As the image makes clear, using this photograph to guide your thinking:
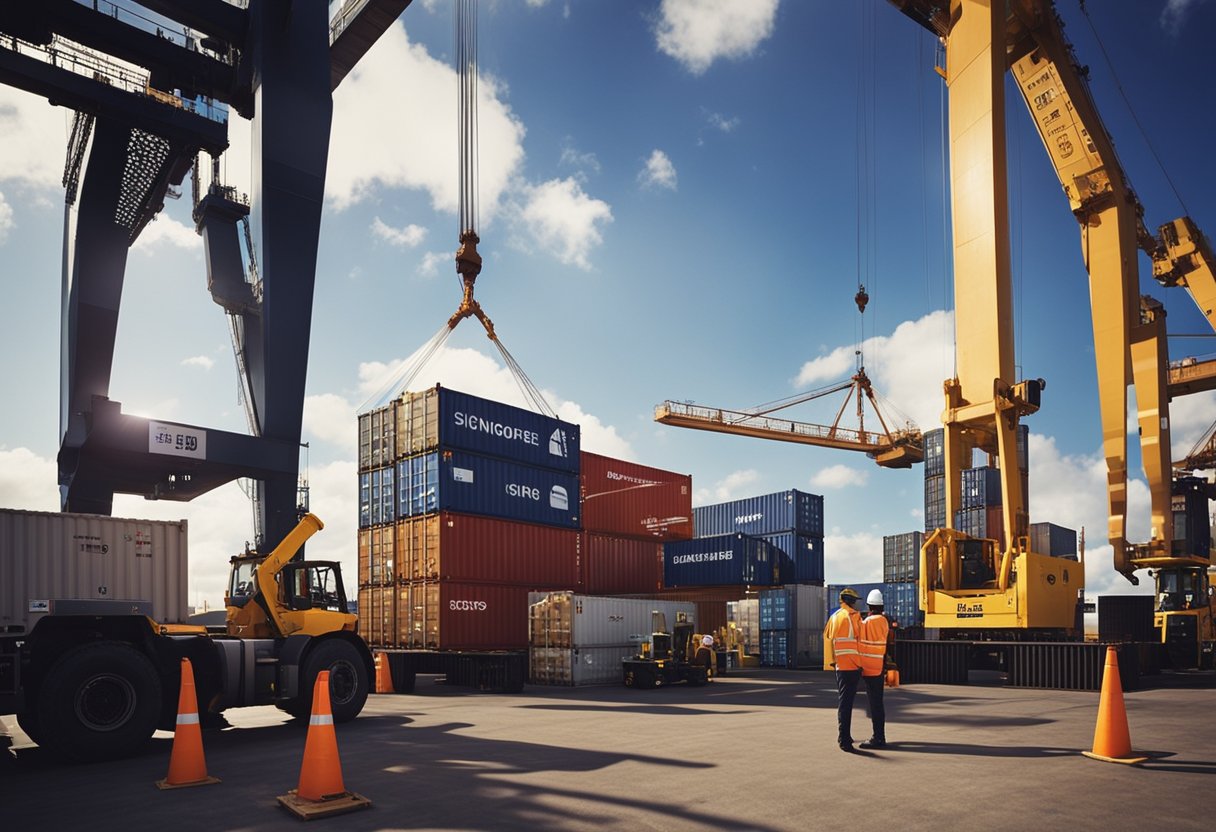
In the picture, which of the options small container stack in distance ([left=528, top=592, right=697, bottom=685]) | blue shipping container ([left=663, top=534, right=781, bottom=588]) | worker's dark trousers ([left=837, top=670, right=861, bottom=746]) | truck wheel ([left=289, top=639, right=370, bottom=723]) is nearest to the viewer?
worker's dark trousers ([left=837, top=670, right=861, bottom=746])

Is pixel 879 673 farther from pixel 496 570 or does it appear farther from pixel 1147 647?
pixel 1147 647

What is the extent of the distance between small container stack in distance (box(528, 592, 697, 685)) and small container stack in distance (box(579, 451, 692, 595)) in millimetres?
3689

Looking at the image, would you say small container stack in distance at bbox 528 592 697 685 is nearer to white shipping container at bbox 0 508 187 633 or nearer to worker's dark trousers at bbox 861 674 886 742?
white shipping container at bbox 0 508 187 633

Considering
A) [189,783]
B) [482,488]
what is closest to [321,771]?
[189,783]

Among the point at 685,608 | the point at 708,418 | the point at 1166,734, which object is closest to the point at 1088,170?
the point at 685,608

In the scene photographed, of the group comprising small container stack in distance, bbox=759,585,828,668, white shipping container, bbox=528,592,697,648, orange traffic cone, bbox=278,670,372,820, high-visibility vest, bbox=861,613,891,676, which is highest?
high-visibility vest, bbox=861,613,891,676

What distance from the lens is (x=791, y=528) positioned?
100.0 feet

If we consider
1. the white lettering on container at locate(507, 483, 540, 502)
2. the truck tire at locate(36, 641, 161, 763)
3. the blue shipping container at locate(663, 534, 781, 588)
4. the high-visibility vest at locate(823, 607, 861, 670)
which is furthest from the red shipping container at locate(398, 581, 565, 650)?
the high-visibility vest at locate(823, 607, 861, 670)

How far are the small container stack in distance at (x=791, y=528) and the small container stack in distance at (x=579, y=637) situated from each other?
367 inches

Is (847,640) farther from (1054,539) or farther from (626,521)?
(1054,539)

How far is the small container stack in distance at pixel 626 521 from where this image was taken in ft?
82.8

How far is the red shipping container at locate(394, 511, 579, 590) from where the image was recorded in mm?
19891

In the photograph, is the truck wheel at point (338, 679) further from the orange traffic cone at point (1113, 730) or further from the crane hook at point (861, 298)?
the crane hook at point (861, 298)

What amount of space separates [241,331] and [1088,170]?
3126 centimetres
